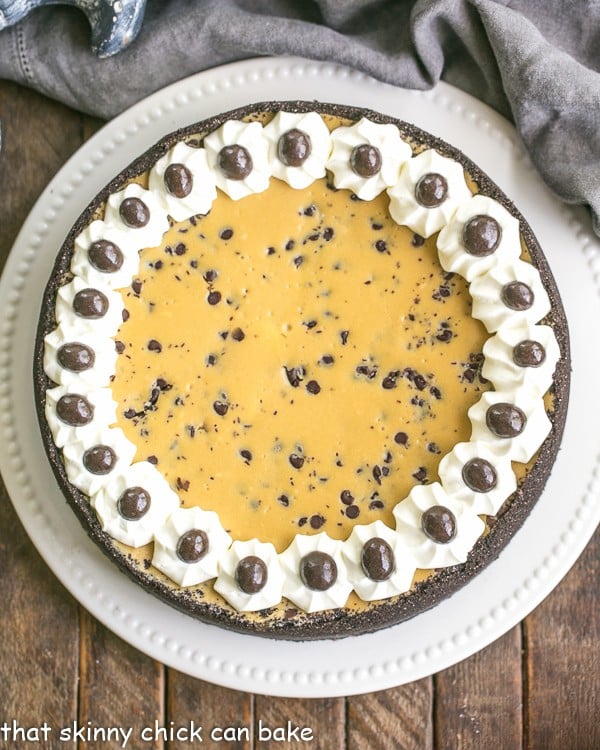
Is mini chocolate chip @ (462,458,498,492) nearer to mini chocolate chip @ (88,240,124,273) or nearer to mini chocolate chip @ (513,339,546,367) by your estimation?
mini chocolate chip @ (513,339,546,367)

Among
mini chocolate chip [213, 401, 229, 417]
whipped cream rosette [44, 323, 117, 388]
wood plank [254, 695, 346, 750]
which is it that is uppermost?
mini chocolate chip [213, 401, 229, 417]

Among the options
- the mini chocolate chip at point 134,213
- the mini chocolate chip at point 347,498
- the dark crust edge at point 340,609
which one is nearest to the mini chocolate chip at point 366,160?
the dark crust edge at point 340,609

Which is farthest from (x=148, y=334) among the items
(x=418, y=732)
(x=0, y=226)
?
(x=418, y=732)

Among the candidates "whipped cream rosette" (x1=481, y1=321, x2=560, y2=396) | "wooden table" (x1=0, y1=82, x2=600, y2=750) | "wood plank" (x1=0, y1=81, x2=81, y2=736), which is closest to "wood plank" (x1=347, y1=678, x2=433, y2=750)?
"wooden table" (x1=0, y1=82, x2=600, y2=750)

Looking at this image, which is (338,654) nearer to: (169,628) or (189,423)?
(169,628)

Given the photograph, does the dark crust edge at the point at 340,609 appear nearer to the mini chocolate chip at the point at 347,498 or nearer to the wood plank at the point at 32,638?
the mini chocolate chip at the point at 347,498
